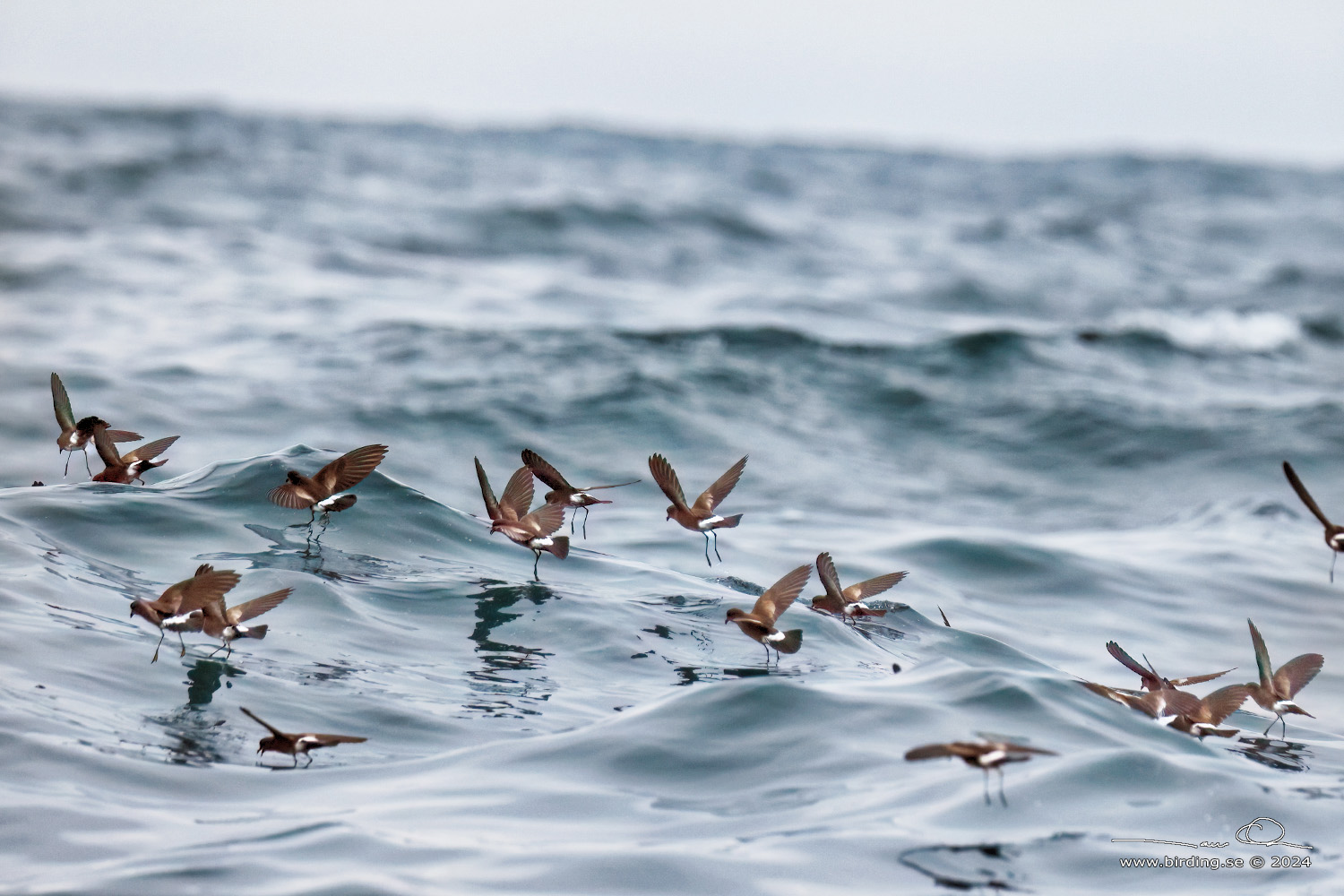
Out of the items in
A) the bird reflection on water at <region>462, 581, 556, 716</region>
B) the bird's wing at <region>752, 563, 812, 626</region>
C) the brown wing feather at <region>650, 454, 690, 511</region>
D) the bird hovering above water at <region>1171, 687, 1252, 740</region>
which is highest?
the brown wing feather at <region>650, 454, 690, 511</region>

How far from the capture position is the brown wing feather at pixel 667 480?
5270 millimetres

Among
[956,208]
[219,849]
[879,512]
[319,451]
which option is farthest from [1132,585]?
[956,208]

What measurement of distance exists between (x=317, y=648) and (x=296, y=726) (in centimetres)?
73

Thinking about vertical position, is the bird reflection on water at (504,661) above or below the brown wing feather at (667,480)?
below

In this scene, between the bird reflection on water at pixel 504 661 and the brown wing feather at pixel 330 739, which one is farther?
the bird reflection on water at pixel 504 661

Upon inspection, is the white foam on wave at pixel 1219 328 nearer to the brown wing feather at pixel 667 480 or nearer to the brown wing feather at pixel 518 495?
the brown wing feather at pixel 667 480

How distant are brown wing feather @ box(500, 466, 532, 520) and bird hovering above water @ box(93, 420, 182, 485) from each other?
187 cm

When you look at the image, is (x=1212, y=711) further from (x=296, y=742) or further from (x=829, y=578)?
(x=296, y=742)

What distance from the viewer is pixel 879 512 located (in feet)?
38.2

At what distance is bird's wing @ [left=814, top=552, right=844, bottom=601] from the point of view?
17.8ft

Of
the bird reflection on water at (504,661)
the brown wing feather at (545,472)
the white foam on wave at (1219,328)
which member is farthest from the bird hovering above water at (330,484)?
the white foam on wave at (1219,328)

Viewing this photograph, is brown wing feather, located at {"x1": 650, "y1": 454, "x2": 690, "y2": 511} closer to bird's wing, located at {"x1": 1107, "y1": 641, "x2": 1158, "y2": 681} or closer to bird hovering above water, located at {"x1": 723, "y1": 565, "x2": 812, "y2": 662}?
bird hovering above water, located at {"x1": 723, "y1": 565, "x2": 812, "y2": 662}

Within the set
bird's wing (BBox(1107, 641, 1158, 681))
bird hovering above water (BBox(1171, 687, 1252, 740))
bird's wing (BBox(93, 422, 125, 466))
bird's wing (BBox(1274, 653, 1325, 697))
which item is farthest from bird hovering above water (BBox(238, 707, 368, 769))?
bird's wing (BBox(1274, 653, 1325, 697))
